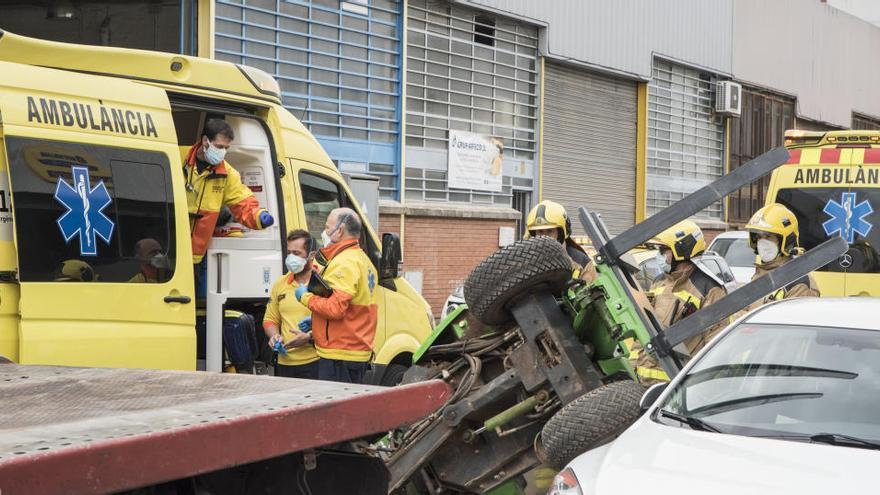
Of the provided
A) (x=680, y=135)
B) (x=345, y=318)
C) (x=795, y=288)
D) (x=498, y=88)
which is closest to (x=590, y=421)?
(x=345, y=318)

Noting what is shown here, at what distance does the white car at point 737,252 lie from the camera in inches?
591

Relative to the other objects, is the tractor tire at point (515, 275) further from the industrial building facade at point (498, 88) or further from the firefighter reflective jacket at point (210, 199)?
the industrial building facade at point (498, 88)

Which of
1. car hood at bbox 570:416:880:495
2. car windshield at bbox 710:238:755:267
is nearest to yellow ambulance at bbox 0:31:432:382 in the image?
car hood at bbox 570:416:880:495

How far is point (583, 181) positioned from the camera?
22.3 m

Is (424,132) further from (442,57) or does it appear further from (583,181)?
(583,181)

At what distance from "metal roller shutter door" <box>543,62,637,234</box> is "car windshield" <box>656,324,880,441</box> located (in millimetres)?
16449

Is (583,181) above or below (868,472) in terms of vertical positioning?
above

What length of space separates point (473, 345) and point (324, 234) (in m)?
1.41

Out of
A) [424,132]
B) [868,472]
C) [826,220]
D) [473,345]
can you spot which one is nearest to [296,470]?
[868,472]

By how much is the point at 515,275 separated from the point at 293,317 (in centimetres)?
198

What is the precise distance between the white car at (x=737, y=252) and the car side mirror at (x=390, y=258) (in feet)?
25.9

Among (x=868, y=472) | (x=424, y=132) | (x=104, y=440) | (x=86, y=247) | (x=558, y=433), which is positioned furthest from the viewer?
(x=424, y=132)

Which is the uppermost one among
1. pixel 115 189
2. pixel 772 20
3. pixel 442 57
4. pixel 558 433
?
pixel 772 20

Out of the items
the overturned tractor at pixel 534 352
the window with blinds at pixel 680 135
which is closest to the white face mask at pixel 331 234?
the overturned tractor at pixel 534 352
